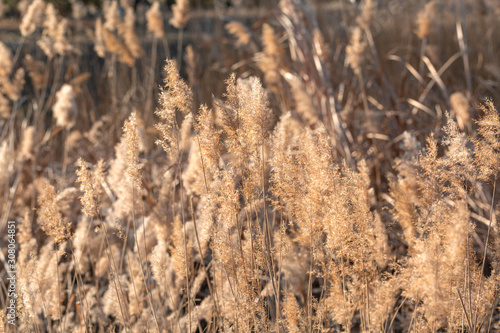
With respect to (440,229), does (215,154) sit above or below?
above

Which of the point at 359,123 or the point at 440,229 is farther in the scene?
the point at 359,123

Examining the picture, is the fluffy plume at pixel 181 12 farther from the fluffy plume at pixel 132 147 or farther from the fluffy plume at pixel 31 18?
the fluffy plume at pixel 132 147

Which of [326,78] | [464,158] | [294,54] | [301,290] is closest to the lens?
[464,158]

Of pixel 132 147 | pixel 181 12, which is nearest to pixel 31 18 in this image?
pixel 181 12

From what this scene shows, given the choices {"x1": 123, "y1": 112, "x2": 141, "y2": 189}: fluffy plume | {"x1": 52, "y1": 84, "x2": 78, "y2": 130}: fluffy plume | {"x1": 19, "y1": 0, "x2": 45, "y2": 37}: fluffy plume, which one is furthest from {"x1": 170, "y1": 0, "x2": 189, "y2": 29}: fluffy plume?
{"x1": 123, "y1": 112, "x2": 141, "y2": 189}: fluffy plume

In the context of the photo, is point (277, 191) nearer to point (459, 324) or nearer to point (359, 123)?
point (459, 324)

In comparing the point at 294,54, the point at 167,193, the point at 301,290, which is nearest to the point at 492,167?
the point at 301,290

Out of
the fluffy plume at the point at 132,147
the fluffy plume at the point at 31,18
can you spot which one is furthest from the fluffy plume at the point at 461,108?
the fluffy plume at the point at 31,18

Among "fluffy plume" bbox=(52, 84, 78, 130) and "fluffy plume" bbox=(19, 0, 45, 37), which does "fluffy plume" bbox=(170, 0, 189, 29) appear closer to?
"fluffy plume" bbox=(19, 0, 45, 37)

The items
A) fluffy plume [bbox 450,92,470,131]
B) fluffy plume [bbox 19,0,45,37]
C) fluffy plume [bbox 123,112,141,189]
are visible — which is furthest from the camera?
fluffy plume [bbox 19,0,45,37]

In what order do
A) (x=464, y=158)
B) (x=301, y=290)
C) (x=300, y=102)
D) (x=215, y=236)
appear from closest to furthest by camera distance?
1. (x=464, y=158)
2. (x=215, y=236)
3. (x=301, y=290)
4. (x=300, y=102)

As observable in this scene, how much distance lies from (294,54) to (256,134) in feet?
6.97

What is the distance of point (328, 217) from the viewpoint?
1273mm

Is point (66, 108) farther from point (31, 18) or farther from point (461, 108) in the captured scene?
point (461, 108)
